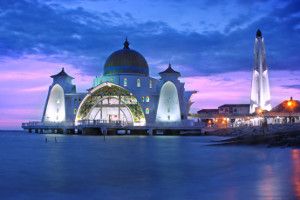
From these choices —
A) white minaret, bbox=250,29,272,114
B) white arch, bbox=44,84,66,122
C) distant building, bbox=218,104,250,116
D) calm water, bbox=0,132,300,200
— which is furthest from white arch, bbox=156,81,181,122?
calm water, bbox=0,132,300,200

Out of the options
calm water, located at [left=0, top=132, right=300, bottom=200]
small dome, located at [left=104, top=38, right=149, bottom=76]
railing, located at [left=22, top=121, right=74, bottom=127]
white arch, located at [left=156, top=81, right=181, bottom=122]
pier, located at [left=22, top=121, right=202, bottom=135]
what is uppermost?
small dome, located at [left=104, top=38, right=149, bottom=76]

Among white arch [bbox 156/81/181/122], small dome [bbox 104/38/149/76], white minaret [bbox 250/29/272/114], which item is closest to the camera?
white arch [bbox 156/81/181/122]

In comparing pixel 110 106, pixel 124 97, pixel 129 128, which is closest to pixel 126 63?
pixel 124 97

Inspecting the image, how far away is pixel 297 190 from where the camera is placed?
48.8ft

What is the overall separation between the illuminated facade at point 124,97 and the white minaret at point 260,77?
477 inches

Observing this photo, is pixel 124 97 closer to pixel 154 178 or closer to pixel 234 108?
pixel 234 108

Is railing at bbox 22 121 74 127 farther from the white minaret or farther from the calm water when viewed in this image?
the calm water

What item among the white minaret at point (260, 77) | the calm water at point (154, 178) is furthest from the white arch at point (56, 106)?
the calm water at point (154, 178)

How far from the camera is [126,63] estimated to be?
85500 mm

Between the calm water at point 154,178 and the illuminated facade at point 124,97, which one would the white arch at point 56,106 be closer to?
the illuminated facade at point 124,97

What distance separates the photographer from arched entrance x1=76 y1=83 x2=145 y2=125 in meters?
Answer: 83.2

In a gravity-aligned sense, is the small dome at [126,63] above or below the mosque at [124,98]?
above

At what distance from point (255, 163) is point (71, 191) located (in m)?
11.5

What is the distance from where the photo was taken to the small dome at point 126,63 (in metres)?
84.9
